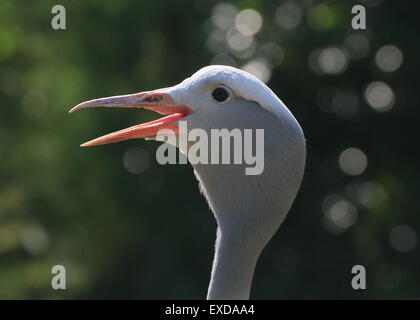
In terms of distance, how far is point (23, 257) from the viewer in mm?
17062

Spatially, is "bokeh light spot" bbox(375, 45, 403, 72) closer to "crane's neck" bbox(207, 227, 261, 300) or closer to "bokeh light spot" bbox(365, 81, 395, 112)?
"bokeh light spot" bbox(365, 81, 395, 112)

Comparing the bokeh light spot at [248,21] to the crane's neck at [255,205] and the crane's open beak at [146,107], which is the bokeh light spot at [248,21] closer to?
the crane's open beak at [146,107]

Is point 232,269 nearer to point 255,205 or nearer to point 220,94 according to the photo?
point 255,205

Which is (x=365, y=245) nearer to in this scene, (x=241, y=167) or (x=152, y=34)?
(x=152, y=34)

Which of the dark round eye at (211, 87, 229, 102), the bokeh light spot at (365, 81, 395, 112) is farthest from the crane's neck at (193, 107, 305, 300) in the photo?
the bokeh light spot at (365, 81, 395, 112)

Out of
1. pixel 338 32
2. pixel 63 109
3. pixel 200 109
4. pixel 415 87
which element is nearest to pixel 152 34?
pixel 63 109

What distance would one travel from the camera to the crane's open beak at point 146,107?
5.94m

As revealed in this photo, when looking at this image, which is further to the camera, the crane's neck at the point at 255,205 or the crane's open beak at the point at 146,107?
the crane's open beak at the point at 146,107

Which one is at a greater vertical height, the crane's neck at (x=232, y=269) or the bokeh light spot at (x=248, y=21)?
the bokeh light spot at (x=248, y=21)

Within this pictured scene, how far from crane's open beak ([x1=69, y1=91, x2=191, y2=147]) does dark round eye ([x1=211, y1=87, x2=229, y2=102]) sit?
0.58 feet

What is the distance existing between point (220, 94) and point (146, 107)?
45 centimetres

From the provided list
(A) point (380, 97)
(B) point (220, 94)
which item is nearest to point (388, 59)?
(A) point (380, 97)

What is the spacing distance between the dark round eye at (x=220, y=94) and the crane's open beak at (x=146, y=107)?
18 cm

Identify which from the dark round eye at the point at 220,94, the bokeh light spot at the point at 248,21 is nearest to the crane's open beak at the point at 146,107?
the dark round eye at the point at 220,94
